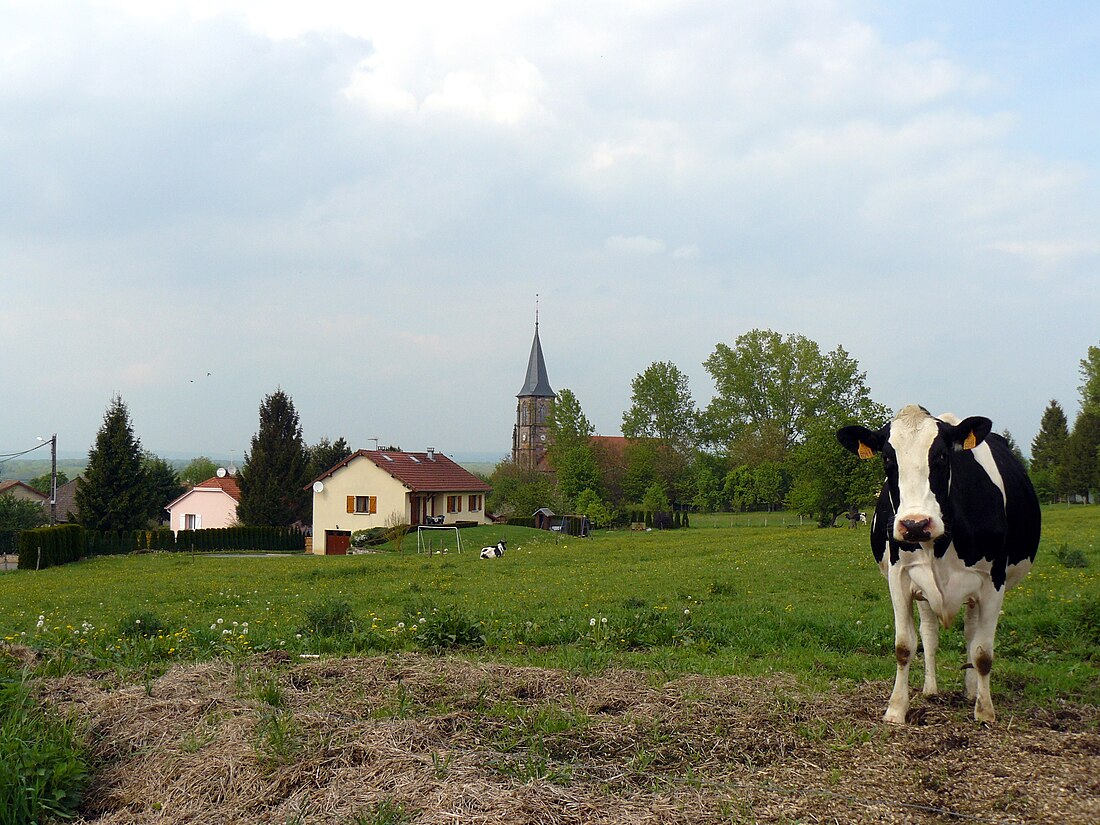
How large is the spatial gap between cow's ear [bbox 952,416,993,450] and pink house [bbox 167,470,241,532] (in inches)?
2614

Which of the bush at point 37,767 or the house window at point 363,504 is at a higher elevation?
the house window at point 363,504

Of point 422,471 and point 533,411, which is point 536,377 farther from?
point 422,471

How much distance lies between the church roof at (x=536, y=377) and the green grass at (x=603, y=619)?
3671 inches

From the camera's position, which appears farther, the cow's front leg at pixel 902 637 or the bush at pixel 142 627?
the bush at pixel 142 627

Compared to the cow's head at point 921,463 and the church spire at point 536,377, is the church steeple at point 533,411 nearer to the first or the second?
the church spire at point 536,377

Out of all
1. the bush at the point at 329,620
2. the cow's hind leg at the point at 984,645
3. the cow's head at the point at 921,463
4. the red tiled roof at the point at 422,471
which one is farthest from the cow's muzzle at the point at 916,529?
the red tiled roof at the point at 422,471

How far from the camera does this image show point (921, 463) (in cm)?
563

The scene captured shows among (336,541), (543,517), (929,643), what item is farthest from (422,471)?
(929,643)

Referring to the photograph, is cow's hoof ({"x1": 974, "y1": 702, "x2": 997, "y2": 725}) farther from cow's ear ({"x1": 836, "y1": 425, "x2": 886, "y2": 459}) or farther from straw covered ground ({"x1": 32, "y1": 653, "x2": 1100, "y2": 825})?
cow's ear ({"x1": 836, "y1": 425, "x2": 886, "y2": 459})

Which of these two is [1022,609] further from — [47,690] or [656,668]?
[47,690]

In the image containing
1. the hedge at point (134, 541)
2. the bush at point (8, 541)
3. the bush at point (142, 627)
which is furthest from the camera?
the bush at point (8, 541)

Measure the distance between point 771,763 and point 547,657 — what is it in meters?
3.40

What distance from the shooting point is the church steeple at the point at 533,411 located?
113688mm

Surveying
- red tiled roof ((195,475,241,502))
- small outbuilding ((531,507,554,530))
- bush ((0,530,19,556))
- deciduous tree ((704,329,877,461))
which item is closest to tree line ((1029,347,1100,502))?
deciduous tree ((704,329,877,461))
